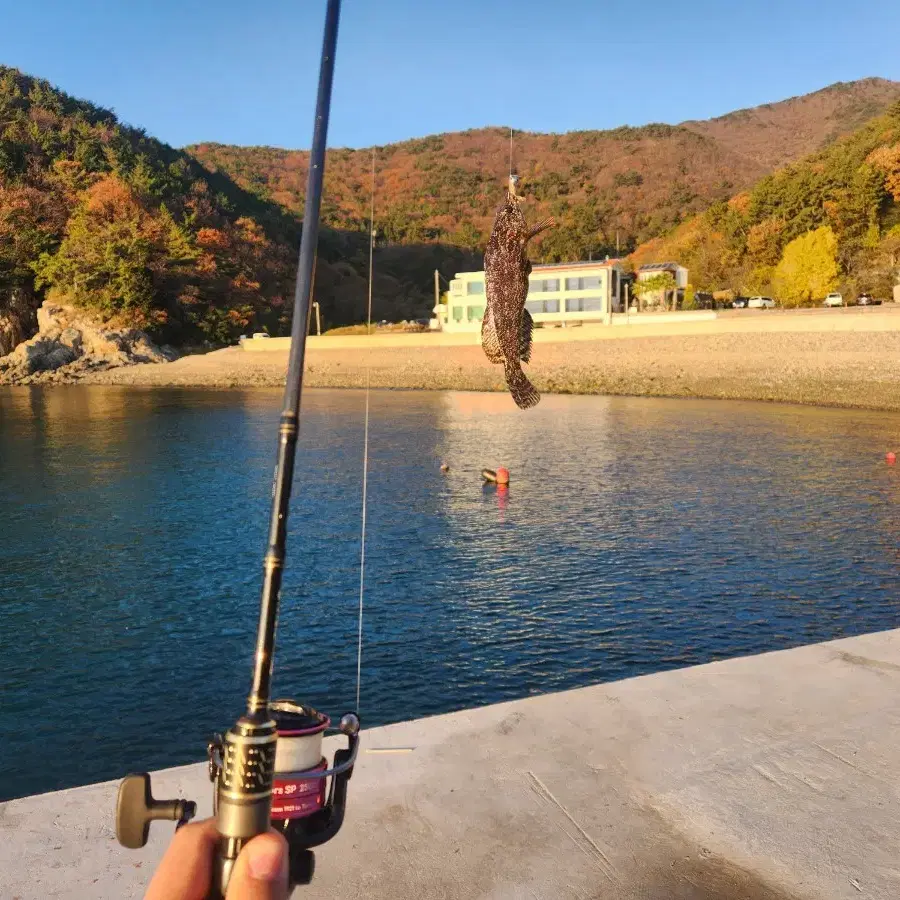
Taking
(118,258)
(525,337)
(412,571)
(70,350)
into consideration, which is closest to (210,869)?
(525,337)

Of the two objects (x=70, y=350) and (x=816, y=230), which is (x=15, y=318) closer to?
(x=70, y=350)

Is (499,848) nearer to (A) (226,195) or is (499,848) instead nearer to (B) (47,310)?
(B) (47,310)

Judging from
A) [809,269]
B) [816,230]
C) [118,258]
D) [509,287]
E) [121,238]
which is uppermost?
[816,230]

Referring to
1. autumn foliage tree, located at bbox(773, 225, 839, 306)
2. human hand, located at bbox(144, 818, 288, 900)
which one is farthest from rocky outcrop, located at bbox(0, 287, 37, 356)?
human hand, located at bbox(144, 818, 288, 900)

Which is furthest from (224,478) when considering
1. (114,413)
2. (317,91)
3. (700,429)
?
(317,91)

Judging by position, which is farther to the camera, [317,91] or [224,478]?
[224,478]

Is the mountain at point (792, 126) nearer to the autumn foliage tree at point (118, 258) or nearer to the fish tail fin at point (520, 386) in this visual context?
the autumn foliage tree at point (118, 258)

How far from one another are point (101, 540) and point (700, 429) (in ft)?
90.1

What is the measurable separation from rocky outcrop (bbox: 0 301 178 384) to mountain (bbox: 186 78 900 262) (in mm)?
26783

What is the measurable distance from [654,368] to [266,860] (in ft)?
200

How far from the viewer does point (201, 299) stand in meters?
92.8

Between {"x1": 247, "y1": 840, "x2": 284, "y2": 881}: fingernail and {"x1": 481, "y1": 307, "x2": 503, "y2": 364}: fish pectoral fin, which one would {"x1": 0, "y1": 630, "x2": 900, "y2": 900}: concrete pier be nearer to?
{"x1": 247, "y1": 840, "x2": 284, "y2": 881}: fingernail

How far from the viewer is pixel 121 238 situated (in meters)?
90.9

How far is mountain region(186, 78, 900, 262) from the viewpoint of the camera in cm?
5056
